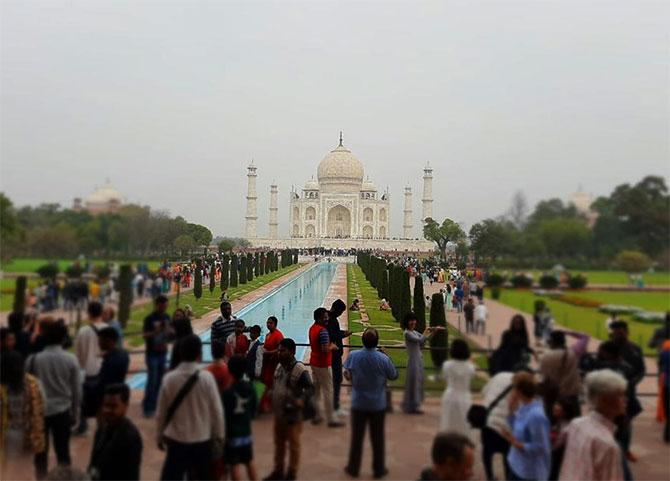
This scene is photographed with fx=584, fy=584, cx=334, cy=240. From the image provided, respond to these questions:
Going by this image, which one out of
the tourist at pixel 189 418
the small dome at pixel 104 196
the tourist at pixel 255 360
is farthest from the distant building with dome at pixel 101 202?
the tourist at pixel 255 360

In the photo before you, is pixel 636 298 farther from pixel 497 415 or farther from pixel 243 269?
pixel 243 269

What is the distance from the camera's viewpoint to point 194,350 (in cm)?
234

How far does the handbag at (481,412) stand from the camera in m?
2.30

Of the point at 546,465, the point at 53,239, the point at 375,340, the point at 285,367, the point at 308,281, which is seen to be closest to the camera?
the point at 546,465

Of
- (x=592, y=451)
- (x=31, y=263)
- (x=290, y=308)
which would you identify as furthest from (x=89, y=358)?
(x=290, y=308)

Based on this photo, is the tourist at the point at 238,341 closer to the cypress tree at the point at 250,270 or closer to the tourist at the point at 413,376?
the tourist at the point at 413,376

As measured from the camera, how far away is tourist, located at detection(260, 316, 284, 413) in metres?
3.24

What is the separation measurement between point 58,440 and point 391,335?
7585mm

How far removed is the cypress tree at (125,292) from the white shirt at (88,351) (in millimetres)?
95

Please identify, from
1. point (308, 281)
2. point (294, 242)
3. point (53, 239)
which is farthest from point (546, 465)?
point (294, 242)

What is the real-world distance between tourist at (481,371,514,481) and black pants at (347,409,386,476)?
477mm

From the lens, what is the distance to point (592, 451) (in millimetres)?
2135

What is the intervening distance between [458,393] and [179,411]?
3.68ft

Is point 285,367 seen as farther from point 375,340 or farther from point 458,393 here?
point 458,393
